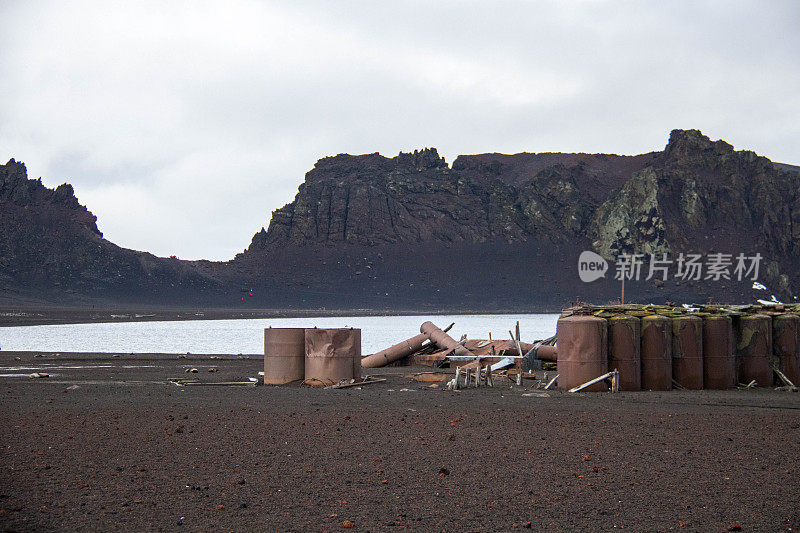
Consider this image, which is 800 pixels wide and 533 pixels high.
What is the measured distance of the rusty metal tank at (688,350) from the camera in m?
18.5

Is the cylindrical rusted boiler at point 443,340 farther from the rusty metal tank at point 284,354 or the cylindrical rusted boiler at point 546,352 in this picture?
the rusty metal tank at point 284,354

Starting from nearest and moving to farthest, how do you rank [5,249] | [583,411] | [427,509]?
[427,509], [583,411], [5,249]

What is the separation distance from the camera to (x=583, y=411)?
47.9ft

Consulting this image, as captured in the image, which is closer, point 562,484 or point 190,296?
point 562,484

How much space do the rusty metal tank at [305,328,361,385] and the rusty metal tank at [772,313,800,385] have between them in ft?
33.8

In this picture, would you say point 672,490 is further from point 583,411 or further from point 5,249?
point 5,249

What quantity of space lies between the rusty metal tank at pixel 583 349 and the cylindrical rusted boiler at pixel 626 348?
281 mm

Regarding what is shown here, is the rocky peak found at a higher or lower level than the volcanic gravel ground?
higher

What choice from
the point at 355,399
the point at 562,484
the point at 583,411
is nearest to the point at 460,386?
the point at 355,399

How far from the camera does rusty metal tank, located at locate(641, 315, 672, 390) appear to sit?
720 inches

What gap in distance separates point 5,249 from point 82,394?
147378 millimetres

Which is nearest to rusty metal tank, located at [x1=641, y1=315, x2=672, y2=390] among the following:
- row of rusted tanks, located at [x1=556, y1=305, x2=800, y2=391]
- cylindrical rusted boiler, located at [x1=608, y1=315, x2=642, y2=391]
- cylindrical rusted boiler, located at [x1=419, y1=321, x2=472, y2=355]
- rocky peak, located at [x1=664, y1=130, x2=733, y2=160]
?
row of rusted tanks, located at [x1=556, y1=305, x2=800, y2=391]

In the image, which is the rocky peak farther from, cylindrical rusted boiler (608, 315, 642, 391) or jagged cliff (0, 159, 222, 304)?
cylindrical rusted boiler (608, 315, 642, 391)

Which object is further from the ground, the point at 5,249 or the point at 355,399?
the point at 5,249
